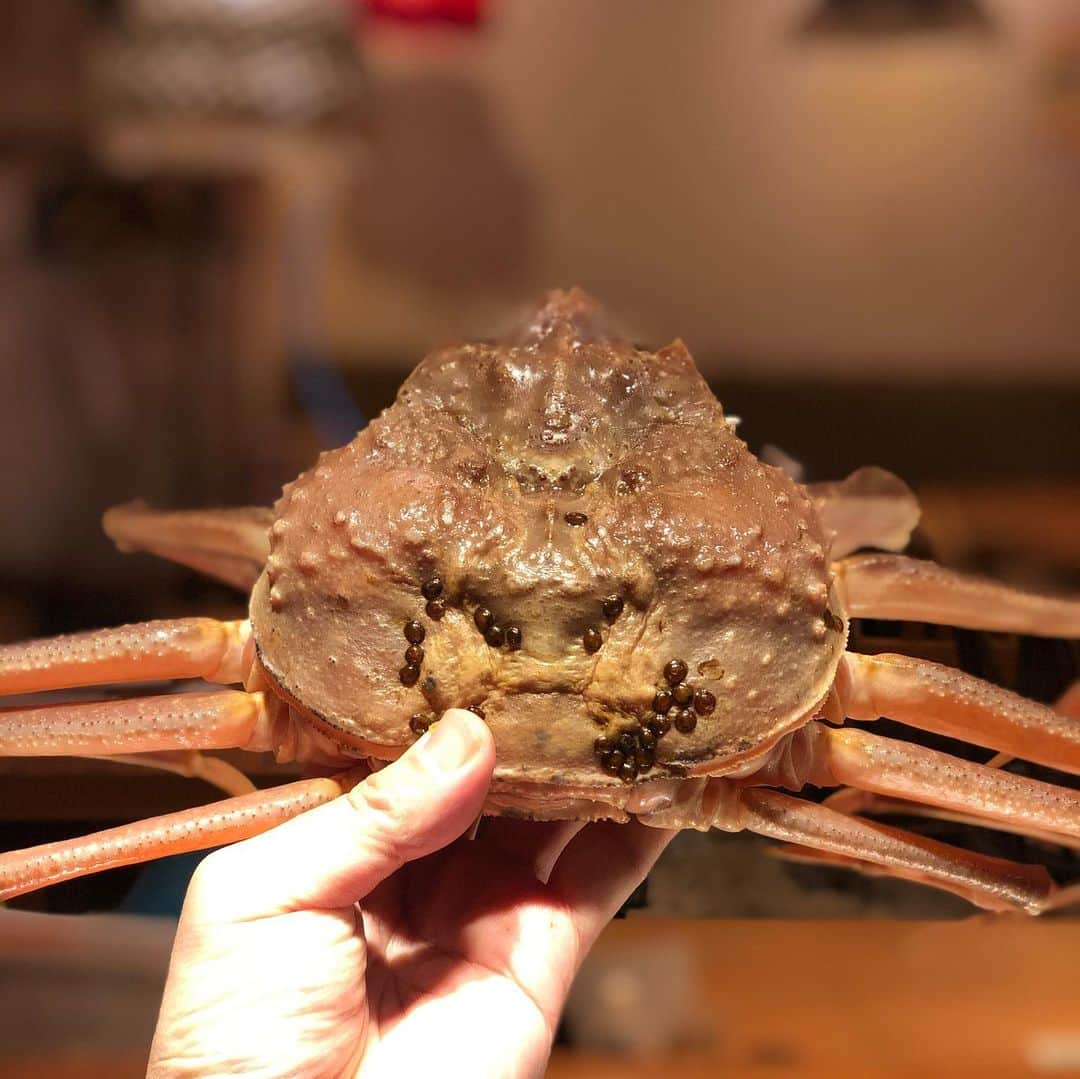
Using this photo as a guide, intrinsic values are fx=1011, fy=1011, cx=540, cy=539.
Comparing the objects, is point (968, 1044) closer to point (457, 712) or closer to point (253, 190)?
point (457, 712)

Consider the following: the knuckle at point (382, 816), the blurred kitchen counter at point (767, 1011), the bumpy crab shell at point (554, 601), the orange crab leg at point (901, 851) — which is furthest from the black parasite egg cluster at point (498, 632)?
the blurred kitchen counter at point (767, 1011)

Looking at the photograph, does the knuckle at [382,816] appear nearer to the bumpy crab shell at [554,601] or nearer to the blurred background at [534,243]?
the bumpy crab shell at [554,601]

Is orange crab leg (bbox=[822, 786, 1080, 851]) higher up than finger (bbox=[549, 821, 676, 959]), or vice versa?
orange crab leg (bbox=[822, 786, 1080, 851])

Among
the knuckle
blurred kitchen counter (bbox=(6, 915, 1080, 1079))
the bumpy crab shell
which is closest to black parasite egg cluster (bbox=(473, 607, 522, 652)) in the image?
the bumpy crab shell

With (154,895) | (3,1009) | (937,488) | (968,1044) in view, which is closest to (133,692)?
(154,895)

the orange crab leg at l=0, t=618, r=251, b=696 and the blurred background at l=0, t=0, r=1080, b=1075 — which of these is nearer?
the orange crab leg at l=0, t=618, r=251, b=696

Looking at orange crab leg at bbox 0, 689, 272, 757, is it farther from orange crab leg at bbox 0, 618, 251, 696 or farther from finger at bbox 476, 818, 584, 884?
finger at bbox 476, 818, 584, 884

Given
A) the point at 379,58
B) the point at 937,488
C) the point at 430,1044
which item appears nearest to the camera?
the point at 430,1044
